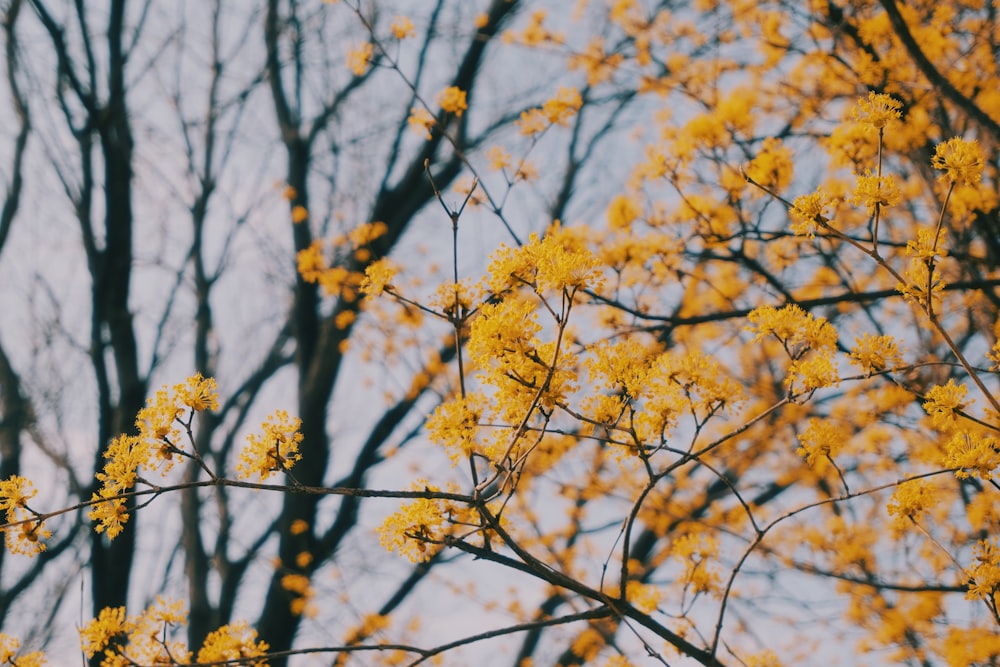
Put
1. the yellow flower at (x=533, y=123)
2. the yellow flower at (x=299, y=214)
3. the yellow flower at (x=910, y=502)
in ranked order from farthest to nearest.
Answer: the yellow flower at (x=299, y=214)
the yellow flower at (x=533, y=123)
the yellow flower at (x=910, y=502)

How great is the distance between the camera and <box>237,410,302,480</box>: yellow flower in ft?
6.82

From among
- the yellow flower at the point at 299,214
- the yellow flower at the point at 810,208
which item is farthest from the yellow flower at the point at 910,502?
the yellow flower at the point at 299,214

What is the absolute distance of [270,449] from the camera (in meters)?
2.09

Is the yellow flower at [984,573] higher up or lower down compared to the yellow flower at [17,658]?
lower down

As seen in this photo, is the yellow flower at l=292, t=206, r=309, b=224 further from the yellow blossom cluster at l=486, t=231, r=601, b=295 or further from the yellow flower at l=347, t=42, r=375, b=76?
the yellow blossom cluster at l=486, t=231, r=601, b=295

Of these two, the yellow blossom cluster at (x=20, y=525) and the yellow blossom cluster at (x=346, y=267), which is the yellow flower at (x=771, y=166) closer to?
the yellow blossom cluster at (x=346, y=267)

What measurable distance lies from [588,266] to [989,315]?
10.7ft

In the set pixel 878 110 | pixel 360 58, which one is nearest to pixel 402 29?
pixel 360 58

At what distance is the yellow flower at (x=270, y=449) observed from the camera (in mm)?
2080

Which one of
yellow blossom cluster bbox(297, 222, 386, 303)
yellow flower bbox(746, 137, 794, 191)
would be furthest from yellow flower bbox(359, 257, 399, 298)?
yellow flower bbox(746, 137, 794, 191)

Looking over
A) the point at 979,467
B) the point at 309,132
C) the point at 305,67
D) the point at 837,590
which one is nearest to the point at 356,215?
the point at 309,132

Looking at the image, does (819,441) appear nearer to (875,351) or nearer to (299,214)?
(875,351)

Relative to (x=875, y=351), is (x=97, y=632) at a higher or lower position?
lower

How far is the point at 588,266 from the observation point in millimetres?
2158
